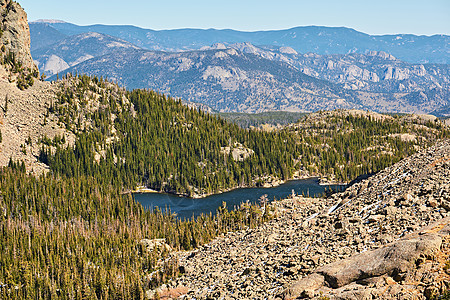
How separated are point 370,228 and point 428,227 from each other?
35.8 ft

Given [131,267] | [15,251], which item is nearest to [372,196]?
[131,267]

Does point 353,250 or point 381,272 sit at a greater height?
point 381,272

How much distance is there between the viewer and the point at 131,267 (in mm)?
110250

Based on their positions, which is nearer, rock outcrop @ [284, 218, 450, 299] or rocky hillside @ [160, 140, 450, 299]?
rock outcrop @ [284, 218, 450, 299]

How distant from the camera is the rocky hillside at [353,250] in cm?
4419

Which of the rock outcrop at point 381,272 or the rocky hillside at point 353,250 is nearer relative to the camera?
the rock outcrop at point 381,272

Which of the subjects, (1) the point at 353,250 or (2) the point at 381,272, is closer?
(2) the point at 381,272

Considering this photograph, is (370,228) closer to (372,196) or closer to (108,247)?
(372,196)

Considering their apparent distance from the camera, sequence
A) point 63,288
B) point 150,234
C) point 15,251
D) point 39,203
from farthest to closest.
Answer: point 39,203 → point 150,234 → point 15,251 → point 63,288

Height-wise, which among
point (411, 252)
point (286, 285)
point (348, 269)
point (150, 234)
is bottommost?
point (150, 234)

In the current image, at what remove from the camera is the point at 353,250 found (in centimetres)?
5716

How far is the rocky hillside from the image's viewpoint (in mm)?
44188

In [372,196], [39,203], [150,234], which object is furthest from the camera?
[39,203]

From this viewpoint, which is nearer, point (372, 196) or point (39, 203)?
point (372, 196)
